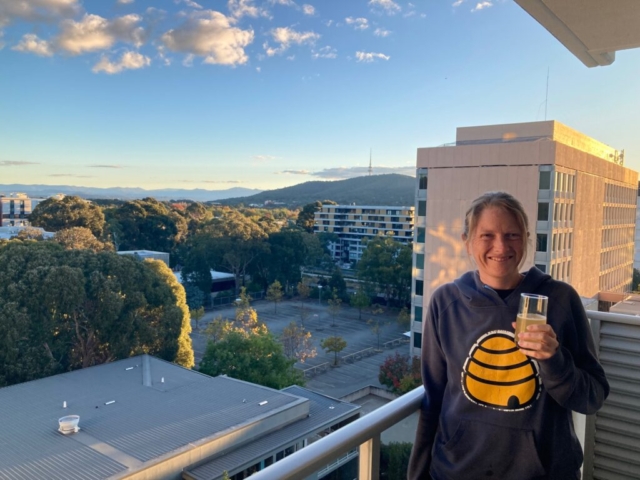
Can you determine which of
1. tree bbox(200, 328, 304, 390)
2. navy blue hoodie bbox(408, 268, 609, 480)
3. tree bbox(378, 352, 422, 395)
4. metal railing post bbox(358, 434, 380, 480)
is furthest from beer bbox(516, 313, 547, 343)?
tree bbox(378, 352, 422, 395)

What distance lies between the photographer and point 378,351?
15.8 metres

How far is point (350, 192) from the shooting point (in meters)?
83.4

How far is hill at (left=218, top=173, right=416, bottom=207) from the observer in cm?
7300

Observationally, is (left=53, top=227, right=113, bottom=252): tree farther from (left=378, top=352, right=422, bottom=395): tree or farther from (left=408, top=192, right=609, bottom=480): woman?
(left=408, top=192, right=609, bottom=480): woman

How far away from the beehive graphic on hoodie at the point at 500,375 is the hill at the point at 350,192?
212 feet

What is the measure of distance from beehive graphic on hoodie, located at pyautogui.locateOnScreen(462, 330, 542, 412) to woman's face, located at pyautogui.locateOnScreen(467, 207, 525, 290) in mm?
126

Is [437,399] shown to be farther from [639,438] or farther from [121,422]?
[121,422]

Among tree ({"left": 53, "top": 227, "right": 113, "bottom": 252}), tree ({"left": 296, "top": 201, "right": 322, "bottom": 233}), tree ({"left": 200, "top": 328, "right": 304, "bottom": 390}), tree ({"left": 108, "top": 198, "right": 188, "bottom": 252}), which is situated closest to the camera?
tree ({"left": 200, "top": 328, "right": 304, "bottom": 390})

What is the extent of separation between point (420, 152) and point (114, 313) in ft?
27.2

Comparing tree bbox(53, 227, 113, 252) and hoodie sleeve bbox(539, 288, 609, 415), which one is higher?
hoodie sleeve bbox(539, 288, 609, 415)

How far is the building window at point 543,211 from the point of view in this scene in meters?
10.7

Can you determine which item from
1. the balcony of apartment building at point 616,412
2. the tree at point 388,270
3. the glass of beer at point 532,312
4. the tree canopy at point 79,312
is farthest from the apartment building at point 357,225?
the glass of beer at point 532,312

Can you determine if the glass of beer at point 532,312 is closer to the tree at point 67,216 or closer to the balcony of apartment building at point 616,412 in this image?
the balcony of apartment building at point 616,412

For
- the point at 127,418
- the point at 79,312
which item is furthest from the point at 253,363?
the point at 79,312
